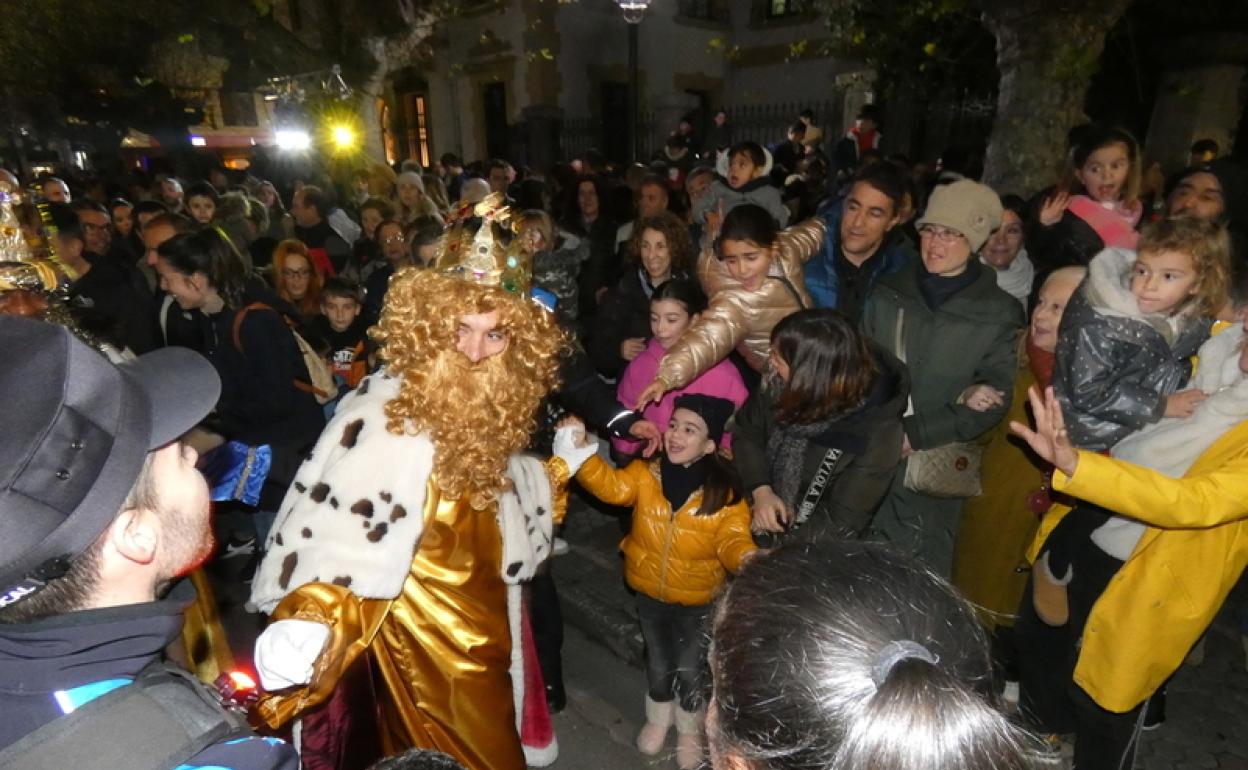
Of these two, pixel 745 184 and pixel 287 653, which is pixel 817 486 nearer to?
pixel 287 653

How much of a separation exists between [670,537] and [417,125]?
27440 millimetres

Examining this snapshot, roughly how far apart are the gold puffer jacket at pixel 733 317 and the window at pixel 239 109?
24237 mm

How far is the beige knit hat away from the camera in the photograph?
3250 mm

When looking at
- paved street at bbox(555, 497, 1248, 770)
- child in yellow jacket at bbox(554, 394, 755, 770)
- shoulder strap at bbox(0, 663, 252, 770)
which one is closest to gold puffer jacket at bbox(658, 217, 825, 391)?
child in yellow jacket at bbox(554, 394, 755, 770)

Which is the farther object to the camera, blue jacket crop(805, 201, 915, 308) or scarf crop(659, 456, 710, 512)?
blue jacket crop(805, 201, 915, 308)

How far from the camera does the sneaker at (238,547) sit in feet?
16.9

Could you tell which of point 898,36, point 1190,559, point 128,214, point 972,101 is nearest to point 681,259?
point 1190,559

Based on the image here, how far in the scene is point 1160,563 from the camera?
2.42 m

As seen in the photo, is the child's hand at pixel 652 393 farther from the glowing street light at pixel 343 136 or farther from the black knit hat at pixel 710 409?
the glowing street light at pixel 343 136

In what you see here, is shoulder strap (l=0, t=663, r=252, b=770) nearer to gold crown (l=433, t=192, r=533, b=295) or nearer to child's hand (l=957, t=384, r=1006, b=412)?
gold crown (l=433, t=192, r=533, b=295)

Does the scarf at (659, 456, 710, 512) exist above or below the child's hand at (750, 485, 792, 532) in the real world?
above

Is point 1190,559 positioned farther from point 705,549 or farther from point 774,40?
point 774,40

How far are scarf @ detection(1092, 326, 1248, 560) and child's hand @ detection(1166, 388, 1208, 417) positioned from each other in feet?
0.08

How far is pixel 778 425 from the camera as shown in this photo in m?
3.07
